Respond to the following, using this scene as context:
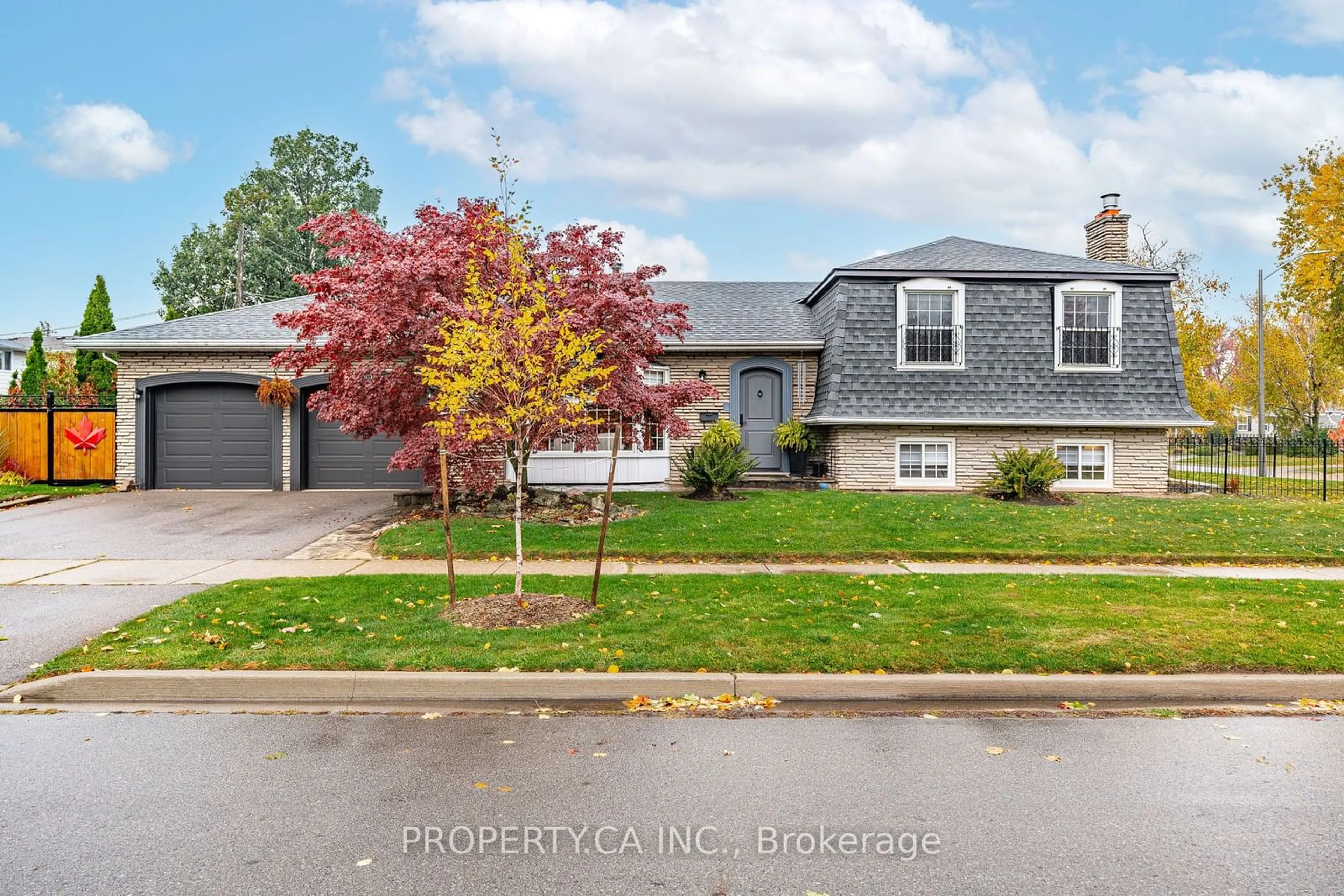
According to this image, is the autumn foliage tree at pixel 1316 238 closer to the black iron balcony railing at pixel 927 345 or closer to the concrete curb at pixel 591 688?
the black iron balcony railing at pixel 927 345

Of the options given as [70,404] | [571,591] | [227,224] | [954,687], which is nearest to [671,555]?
[571,591]

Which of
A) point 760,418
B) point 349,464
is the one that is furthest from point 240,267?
point 760,418

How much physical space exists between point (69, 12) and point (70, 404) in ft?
28.2

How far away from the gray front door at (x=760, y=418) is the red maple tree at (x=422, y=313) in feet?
16.5

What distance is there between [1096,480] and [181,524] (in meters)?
17.3

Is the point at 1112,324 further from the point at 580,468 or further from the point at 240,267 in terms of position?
the point at 240,267

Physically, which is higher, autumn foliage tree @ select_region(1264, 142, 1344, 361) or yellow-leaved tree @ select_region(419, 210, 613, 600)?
autumn foliage tree @ select_region(1264, 142, 1344, 361)

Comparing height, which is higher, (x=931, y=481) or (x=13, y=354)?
(x=13, y=354)

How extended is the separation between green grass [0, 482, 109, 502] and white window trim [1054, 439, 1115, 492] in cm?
2034

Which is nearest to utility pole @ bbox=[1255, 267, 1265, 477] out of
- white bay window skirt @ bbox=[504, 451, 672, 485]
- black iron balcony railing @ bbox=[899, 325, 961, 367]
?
black iron balcony railing @ bbox=[899, 325, 961, 367]

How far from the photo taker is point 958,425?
1617 cm

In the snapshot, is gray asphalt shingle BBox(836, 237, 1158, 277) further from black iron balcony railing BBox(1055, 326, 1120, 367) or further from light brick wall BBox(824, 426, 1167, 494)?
light brick wall BBox(824, 426, 1167, 494)

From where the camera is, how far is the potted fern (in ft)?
54.9

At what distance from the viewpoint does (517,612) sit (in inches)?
268
